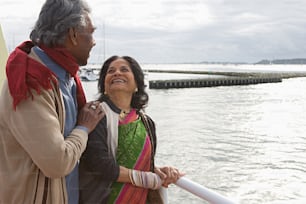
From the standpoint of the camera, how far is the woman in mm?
1406

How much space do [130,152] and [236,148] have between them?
53.6ft

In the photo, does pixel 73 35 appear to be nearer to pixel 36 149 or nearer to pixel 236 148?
Answer: pixel 36 149

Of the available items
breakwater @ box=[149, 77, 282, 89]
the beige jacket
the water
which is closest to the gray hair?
the beige jacket

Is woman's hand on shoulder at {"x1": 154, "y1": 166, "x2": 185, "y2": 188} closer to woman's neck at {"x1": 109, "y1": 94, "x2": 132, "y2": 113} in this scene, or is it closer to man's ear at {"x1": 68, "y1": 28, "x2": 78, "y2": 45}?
woman's neck at {"x1": 109, "y1": 94, "x2": 132, "y2": 113}

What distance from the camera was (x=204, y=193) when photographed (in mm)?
1454

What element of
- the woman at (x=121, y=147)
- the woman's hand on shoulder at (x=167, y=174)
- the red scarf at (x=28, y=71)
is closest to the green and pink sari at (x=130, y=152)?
the woman at (x=121, y=147)

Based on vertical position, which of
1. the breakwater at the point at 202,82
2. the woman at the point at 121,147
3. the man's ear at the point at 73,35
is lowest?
the breakwater at the point at 202,82

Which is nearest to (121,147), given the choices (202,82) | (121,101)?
(121,101)

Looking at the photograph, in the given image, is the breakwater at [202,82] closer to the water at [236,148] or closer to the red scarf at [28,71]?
the water at [236,148]

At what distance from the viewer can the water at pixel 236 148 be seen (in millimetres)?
11859

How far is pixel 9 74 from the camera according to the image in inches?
43.6

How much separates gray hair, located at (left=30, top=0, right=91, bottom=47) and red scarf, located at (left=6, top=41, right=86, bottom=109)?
3cm

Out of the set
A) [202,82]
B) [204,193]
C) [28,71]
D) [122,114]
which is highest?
[28,71]

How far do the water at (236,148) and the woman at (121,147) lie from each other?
193cm
